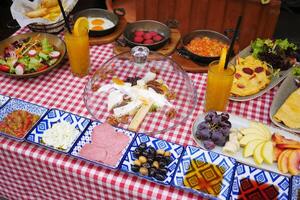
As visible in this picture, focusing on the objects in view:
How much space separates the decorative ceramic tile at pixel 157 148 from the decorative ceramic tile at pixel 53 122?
0.23 meters

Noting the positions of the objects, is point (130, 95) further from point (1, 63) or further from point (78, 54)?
point (1, 63)

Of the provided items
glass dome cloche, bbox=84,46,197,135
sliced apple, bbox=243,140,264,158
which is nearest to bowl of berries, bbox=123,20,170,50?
glass dome cloche, bbox=84,46,197,135

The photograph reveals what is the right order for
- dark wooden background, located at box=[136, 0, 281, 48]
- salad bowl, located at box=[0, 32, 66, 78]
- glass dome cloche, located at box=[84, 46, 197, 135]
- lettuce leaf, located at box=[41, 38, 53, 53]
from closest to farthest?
glass dome cloche, located at box=[84, 46, 197, 135] → salad bowl, located at box=[0, 32, 66, 78] → lettuce leaf, located at box=[41, 38, 53, 53] → dark wooden background, located at box=[136, 0, 281, 48]

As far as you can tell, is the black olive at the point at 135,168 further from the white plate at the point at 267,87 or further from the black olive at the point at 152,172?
the white plate at the point at 267,87

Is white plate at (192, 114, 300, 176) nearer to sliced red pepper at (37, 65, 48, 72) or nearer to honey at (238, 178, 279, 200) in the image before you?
honey at (238, 178, 279, 200)

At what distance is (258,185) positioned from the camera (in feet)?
3.74

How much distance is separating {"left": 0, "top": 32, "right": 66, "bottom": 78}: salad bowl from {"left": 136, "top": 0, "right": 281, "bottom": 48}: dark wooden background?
0.96m

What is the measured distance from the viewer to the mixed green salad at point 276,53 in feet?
5.61

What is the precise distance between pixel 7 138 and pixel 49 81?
42 cm

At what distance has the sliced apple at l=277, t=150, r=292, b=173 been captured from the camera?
120 centimetres

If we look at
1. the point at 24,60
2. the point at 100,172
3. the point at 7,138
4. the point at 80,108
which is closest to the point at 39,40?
the point at 24,60

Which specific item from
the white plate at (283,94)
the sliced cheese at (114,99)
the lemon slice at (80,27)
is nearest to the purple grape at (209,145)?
the white plate at (283,94)

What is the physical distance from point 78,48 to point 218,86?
2.33ft

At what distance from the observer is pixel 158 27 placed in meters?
1.92
